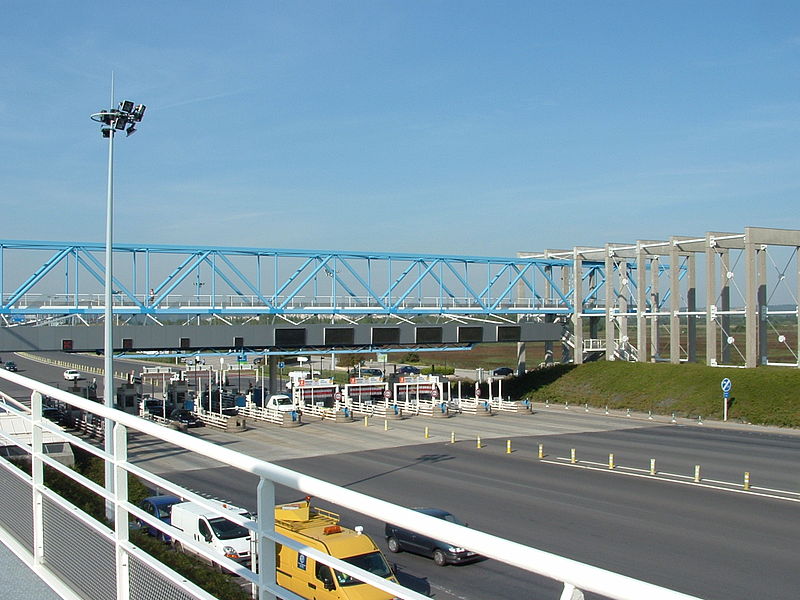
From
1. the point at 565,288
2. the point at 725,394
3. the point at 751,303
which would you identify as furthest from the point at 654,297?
the point at 725,394

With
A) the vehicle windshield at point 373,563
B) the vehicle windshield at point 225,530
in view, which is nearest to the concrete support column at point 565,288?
the vehicle windshield at point 225,530

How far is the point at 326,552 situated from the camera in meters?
14.1

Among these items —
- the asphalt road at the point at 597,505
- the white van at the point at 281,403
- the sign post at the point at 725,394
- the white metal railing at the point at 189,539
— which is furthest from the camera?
the white van at the point at 281,403

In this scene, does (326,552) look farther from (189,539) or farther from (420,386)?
(420,386)

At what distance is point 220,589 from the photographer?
8.34 m

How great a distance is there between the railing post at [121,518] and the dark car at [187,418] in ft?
134

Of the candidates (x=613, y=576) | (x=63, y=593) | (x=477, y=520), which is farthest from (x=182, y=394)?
(x=613, y=576)

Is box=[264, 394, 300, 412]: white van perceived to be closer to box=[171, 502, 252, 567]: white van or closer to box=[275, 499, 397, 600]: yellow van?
box=[171, 502, 252, 567]: white van

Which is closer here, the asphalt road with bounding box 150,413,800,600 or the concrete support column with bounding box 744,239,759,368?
the asphalt road with bounding box 150,413,800,600

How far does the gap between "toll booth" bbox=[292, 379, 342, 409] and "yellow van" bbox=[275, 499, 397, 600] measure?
33.6 metres

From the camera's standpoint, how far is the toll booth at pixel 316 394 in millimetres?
50250

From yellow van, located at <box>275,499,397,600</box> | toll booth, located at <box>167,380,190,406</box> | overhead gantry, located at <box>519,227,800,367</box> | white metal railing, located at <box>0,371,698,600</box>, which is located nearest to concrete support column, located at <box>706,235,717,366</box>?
overhead gantry, located at <box>519,227,800,367</box>

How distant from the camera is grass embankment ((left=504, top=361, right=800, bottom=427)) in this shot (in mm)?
43500

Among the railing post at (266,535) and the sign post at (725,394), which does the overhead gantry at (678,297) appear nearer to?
the sign post at (725,394)
